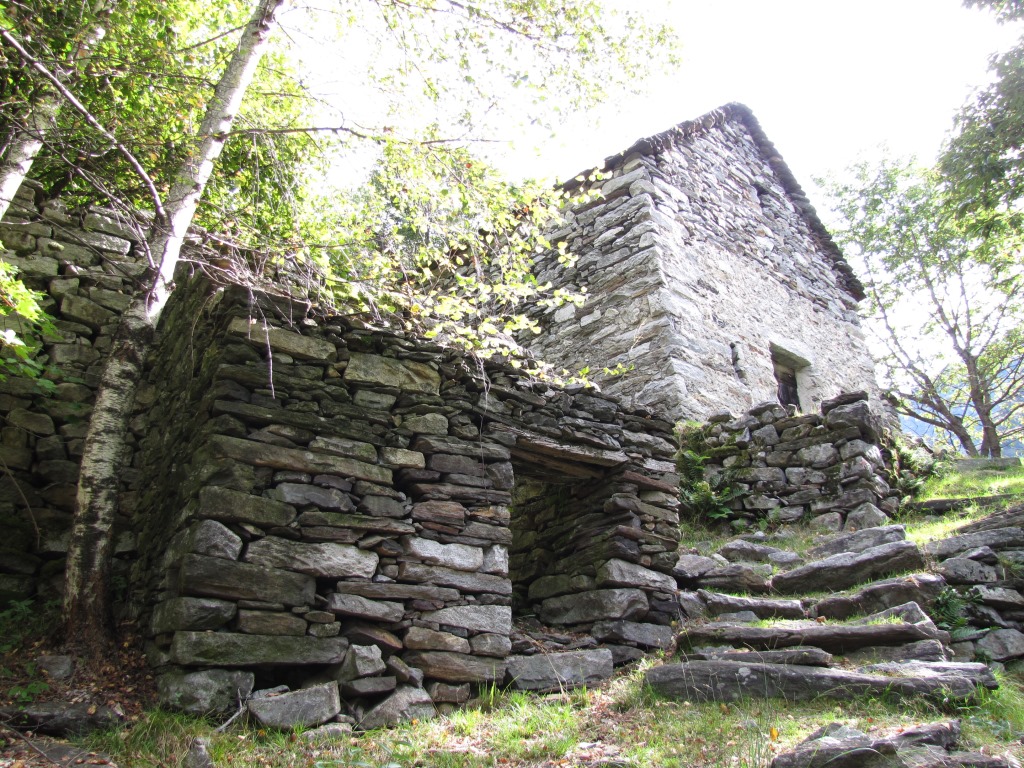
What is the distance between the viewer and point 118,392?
4086mm

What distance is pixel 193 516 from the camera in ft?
11.5

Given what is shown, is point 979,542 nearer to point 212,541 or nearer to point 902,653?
point 902,653

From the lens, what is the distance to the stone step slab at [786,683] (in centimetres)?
346

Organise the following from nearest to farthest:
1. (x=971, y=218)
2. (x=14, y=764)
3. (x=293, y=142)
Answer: (x=14, y=764), (x=293, y=142), (x=971, y=218)

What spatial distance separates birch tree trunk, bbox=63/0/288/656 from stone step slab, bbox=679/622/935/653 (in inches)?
142

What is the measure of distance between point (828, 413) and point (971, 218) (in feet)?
15.5

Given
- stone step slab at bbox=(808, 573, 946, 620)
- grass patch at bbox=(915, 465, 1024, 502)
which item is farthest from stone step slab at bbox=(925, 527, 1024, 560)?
grass patch at bbox=(915, 465, 1024, 502)

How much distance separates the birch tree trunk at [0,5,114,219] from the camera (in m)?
4.28

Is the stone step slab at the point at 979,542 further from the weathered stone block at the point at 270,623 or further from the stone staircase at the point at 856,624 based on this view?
the weathered stone block at the point at 270,623

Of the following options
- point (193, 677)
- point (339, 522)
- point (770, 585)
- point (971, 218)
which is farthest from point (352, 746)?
point (971, 218)

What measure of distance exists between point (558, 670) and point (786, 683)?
4.32 feet

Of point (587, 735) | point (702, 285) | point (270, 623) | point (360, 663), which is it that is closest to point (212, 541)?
point (270, 623)

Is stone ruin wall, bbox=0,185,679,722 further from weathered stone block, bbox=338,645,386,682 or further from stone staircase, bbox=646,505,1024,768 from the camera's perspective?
stone staircase, bbox=646,505,1024,768

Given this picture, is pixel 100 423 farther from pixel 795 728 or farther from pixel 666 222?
pixel 666 222
